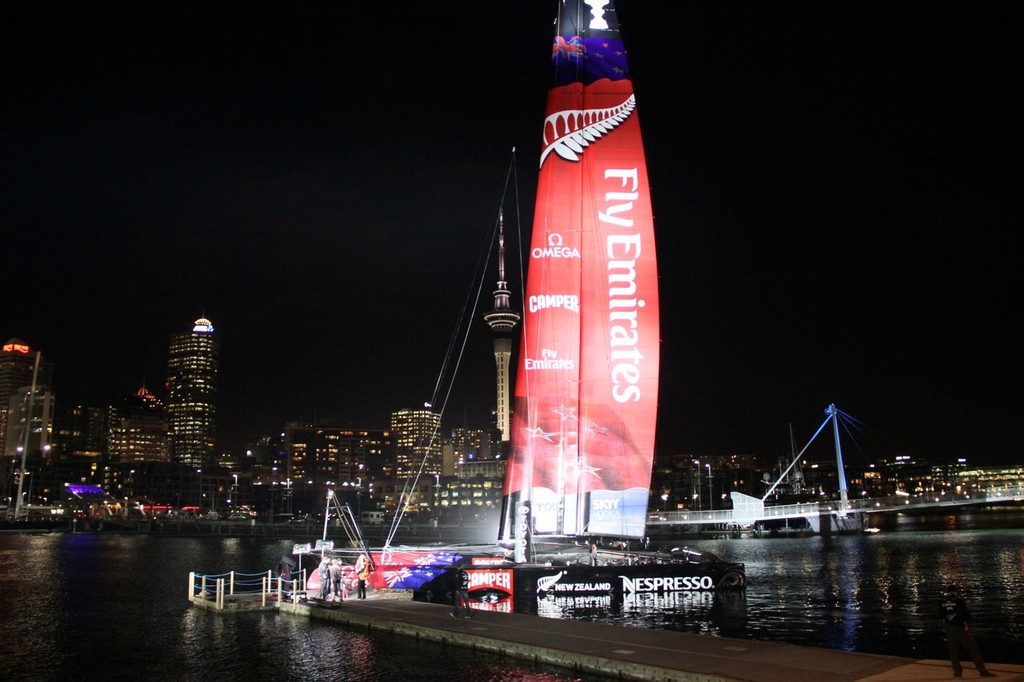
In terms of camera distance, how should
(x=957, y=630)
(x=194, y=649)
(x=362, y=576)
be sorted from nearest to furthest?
1. (x=957, y=630)
2. (x=194, y=649)
3. (x=362, y=576)

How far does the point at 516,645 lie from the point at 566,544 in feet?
52.5

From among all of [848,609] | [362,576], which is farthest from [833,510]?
[362,576]

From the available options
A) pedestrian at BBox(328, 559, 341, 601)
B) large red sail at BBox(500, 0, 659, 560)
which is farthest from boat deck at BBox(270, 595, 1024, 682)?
large red sail at BBox(500, 0, 659, 560)

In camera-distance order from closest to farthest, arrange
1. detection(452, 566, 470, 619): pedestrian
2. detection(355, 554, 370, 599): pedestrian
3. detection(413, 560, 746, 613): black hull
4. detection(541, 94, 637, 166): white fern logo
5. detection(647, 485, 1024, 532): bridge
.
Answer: detection(452, 566, 470, 619): pedestrian < detection(355, 554, 370, 599): pedestrian < detection(413, 560, 746, 613): black hull < detection(541, 94, 637, 166): white fern logo < detection(647, 485, 1024, 532): bridge

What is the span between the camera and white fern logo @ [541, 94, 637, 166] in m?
33.0

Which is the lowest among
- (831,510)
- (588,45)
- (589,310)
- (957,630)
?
(831,510)

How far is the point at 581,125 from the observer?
33094mm

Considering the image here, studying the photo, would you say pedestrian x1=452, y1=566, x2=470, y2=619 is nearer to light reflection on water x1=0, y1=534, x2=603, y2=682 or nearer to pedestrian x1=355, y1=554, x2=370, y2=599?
light reflection on water x1=0, y1=534, x2=603, y2=682

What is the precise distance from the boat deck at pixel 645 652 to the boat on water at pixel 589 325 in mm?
11108

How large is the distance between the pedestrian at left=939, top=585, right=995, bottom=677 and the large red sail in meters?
18.8

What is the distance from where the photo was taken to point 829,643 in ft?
69.7

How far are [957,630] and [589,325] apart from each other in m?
20.9

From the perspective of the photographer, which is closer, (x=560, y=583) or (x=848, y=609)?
(x=560, y=583)

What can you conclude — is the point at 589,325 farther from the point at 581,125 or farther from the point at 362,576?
the point at 362,576
